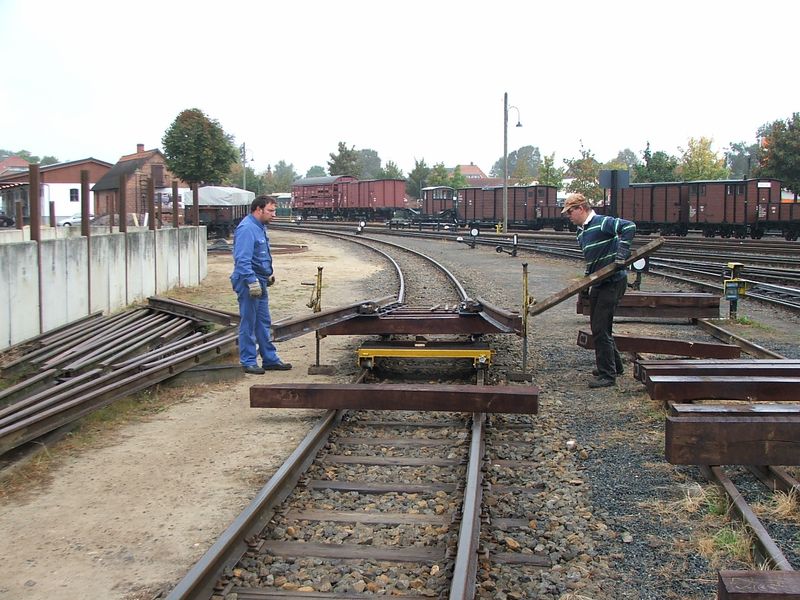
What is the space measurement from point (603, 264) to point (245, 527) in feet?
15.3

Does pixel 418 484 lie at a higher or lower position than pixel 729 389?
lower

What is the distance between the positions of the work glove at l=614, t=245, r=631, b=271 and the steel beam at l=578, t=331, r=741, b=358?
118 cm

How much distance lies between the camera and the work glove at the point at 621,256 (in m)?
7.28

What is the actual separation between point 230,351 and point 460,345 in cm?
281

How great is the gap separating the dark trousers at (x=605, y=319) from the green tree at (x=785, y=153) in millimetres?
39618

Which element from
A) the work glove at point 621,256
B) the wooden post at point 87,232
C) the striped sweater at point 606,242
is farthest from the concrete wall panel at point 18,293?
the work glove at point 621,256

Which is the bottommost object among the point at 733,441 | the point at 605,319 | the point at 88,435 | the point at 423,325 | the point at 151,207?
the point at 88,435

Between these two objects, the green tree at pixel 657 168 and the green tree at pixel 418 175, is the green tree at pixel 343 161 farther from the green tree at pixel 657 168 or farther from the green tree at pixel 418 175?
the green tree at pixel 657 168

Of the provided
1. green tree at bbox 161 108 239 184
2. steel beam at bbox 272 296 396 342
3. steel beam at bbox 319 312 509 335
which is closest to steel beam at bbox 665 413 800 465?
steel beam at bbox 319 312 509 335

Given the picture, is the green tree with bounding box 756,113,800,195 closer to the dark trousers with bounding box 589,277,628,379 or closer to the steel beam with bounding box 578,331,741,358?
the steel beam with bounding box 578,331,741,358

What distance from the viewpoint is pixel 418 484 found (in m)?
5.03

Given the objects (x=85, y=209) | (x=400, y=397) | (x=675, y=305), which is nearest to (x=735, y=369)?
(x=400, y=397)

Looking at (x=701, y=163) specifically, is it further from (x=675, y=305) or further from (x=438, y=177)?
(x=675, y=305)

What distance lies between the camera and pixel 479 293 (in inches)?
626
